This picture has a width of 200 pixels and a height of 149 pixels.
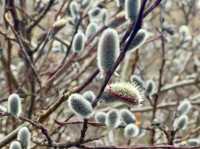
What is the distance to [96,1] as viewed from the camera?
278 centimetres

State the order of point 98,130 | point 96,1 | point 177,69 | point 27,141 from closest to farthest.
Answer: point 27,141
point 96,1
point 98,130
point 177,69

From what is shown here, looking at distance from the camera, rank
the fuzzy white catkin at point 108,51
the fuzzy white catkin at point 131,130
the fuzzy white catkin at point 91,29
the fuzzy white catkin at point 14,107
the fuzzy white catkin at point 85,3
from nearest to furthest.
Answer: the fuzzy white catkin at point 108,51 → the fuzzy white catkin at point 14,107 → the fuzzy white catkin at point 131,130 → the fuzzy white catkin at point 91,29 → the fuzzy white catkin at point 85,3

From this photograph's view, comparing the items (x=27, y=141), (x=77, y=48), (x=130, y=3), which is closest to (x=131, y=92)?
(x=130, y=3)

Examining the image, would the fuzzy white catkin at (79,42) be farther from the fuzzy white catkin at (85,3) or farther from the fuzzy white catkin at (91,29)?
the fuzzy white catkin at (85,3)

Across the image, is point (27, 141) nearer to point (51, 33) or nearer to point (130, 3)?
point (130, 3)

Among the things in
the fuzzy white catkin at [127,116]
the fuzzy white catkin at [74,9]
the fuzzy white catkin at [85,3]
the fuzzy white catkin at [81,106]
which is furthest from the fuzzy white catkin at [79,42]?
the fuzzy white catkin at [85,3]

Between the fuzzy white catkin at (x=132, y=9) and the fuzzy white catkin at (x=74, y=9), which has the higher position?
the fuzzy white catkin at (x=74, y=9)

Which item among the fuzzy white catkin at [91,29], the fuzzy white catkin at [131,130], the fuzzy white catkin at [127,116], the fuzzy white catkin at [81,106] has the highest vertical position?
the fuzzy white catkin at [91,29]

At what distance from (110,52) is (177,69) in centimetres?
320

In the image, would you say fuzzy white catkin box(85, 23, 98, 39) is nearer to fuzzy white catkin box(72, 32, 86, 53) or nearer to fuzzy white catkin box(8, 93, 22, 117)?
fuzzy white catkin box(72, 32, 86, 53)

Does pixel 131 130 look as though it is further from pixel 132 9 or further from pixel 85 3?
pixel 85 3

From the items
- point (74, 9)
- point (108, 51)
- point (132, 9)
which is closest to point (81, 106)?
point (108, 51)

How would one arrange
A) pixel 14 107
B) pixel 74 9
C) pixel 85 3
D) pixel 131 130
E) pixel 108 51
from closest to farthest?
pixel 108 51 < pixel 14 107 < pixel 131 130 < pixel 74 9 < pixel 85 3

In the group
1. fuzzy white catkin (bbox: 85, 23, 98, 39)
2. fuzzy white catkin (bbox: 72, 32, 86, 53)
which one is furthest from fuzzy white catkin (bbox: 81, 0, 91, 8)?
fuzzy white catkin (bbox: 72, 32, 86, 53)
